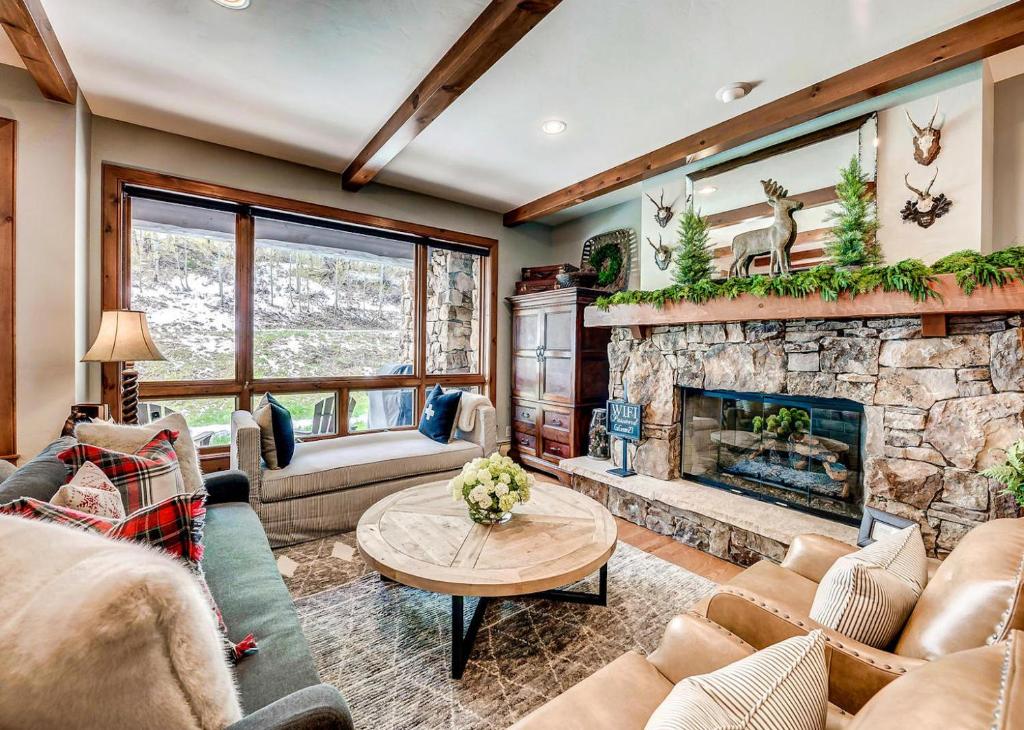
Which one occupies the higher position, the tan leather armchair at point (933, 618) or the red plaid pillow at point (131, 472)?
the red plaid pillow at point (131, 472)

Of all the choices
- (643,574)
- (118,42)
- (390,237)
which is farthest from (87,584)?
(390,237)

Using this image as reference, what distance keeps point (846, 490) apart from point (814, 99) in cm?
220

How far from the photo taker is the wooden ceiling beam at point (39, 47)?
1.77 metres

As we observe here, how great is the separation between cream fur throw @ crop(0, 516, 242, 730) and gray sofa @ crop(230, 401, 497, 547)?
7.61 feet

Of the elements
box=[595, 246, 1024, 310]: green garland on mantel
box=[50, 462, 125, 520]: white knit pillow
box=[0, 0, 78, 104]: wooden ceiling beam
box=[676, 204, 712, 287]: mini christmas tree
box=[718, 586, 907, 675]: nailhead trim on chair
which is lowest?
box=[718, 586, 907, 675]: nailhead trim on chair

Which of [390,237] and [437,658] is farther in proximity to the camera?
[390,237]

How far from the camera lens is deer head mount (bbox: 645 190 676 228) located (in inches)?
135

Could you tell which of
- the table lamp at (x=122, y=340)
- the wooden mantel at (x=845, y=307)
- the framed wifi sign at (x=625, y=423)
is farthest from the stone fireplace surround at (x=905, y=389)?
the table lamp at (x=122, y=340)

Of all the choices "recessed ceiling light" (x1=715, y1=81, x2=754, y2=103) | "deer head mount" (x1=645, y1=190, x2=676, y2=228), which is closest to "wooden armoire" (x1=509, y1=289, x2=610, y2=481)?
"deer head mount" (x1=645, y1=190, x2=676, y2=228)

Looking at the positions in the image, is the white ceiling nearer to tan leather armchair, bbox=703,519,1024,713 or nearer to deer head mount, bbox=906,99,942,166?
deer head mount, bbox=906,99,942,166

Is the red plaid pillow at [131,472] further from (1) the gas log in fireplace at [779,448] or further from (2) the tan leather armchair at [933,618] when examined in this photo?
(1) the gas log in fireplace at [779,448]

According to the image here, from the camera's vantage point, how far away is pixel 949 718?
0.50m

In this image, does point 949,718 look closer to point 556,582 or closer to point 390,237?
point 556,582

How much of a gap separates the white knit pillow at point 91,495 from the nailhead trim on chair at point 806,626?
171 cm
